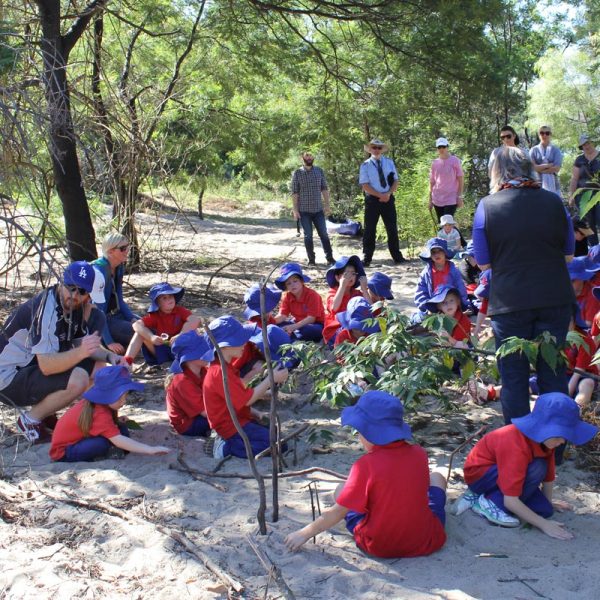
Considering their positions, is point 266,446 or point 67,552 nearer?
point 67,552

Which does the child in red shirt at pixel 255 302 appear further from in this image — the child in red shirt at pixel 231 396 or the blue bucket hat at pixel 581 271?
the blue bucket hat at pixel 581 271

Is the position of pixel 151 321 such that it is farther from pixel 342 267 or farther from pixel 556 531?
pixel 556 531

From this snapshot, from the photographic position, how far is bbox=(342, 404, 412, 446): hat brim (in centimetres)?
336

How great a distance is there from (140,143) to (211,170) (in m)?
12.3

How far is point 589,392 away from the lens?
4957 millimetres

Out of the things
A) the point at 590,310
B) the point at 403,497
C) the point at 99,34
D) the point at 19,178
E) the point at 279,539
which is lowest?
the point at 279,539

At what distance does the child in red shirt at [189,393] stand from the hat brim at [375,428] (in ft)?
5.65

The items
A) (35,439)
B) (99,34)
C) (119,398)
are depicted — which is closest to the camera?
(119,398)

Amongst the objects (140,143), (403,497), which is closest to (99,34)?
(140,143)

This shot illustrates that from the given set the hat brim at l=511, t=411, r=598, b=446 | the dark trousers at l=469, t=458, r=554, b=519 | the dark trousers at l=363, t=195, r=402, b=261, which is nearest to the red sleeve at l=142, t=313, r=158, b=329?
the dark trousers at l=469, t=458, r=554, b=519

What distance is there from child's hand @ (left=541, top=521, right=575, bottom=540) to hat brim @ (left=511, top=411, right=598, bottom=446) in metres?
0.38

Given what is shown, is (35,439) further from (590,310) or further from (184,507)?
(590,310)

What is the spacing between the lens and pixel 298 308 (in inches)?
263

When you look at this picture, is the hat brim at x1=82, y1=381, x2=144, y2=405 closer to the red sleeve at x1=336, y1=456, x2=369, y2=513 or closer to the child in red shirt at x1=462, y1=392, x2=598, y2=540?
the red sleeve at x1=336, y1=456, x2=369, y2=513
